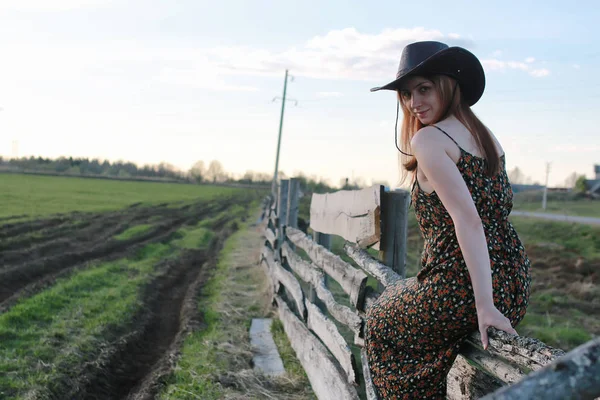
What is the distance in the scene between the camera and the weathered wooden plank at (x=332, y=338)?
349cm

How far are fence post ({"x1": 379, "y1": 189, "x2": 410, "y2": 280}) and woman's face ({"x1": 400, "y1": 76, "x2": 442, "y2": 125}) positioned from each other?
3.02 feet

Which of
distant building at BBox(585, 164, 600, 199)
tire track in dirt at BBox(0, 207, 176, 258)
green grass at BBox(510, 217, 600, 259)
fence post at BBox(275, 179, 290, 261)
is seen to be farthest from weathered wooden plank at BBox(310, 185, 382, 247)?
distant building at BBox(585, 164, 600, 199)

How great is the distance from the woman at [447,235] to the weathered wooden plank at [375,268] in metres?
0.71

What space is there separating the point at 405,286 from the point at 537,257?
1467cm

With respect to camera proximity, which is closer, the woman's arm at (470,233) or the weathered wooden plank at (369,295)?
the woman's arm at (470,233)

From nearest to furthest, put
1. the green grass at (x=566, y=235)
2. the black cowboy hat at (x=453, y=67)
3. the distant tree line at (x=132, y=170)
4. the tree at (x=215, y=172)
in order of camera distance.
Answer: the black cowboy hat at (x=453, y=67)
the green grass at (x=566, y=235)
the distant tree line at (x=132, y=170)
the tree at (x=215, y=172)

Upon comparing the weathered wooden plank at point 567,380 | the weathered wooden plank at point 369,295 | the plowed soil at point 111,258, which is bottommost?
the plowed soil at point 111,258

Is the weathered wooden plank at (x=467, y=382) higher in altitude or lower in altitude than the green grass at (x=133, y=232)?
higher

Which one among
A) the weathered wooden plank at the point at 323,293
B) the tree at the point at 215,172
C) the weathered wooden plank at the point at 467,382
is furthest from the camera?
the tree at the point at 215,172

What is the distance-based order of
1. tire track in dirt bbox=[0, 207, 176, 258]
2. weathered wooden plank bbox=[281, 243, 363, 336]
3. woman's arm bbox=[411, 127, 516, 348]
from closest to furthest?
woman's arm bbox=[411, 127, 516, 348]
weathered wooden plank bbox=[281, 243, 363, 336]
tire track in dirt bbox=[0, 207, 176, 258]

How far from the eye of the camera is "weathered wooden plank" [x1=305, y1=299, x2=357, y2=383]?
349 centimetres

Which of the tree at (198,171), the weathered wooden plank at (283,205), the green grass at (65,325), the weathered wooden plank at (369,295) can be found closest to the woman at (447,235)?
the weathered wooden plank at (369,295)

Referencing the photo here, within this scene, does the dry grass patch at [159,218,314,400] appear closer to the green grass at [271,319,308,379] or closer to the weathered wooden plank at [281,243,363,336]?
the green grass at [271,319,308,379]

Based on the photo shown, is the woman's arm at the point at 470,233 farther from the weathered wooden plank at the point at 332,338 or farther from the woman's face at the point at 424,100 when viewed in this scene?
the weathered wooden plank at the point at 332,338
